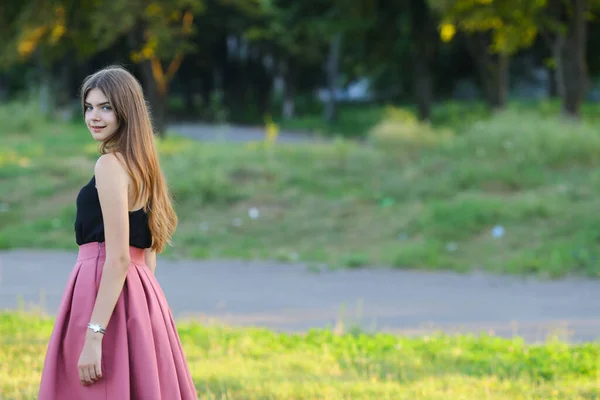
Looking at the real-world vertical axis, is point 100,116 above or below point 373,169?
above

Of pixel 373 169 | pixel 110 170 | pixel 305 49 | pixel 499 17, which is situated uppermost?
pixel 305 49

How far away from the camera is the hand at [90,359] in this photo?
3000mm

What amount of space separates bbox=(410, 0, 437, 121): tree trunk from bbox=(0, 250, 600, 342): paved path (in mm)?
Result: 16929

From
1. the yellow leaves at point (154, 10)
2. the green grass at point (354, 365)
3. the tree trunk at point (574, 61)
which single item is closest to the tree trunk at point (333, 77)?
the yellow leaves at point (154, 10)

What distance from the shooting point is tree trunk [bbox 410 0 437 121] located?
25.6 meters

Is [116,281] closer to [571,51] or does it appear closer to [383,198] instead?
[383,198]

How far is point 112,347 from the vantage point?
3.10m

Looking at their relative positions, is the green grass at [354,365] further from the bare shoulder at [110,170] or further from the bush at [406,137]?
the bush at [406,137]

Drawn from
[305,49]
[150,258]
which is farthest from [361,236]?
[305,49]

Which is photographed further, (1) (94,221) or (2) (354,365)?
(2) (354,365)

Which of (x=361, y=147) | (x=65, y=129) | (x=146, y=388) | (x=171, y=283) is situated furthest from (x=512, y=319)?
(x=65, y=129)

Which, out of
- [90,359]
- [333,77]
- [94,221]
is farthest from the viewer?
[333,77]

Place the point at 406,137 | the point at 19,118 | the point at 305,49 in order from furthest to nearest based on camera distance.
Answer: the point at 305,49, the point at 19,118, the point at 406,137

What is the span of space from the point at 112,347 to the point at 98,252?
13.3 inches
